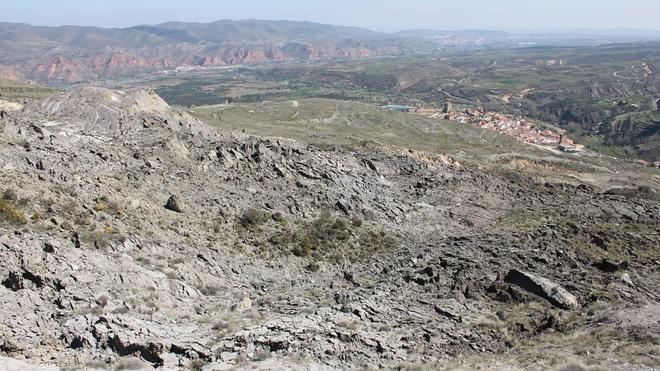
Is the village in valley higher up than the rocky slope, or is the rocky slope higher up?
the rocky slope

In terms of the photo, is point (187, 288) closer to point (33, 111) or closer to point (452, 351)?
point (452, 351)

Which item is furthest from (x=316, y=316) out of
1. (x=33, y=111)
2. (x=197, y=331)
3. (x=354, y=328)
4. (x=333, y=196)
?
(x=33, y=111)

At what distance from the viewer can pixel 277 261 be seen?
21.5 m

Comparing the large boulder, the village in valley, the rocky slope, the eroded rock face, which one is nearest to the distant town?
the village in valley

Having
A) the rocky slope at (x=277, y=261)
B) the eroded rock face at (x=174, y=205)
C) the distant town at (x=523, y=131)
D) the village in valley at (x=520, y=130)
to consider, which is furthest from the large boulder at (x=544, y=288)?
the village in valley at (x=520, y=130)

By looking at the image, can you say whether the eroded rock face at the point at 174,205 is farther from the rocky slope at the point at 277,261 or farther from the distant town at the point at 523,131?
the distant town at the point at 523,131

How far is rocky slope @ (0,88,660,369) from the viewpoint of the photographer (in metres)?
14.2

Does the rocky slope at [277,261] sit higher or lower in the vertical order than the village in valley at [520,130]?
higher

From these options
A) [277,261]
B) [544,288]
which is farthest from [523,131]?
[277,261]

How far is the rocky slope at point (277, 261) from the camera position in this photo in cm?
1420

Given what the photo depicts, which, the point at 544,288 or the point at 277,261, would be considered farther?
the point at 277,261

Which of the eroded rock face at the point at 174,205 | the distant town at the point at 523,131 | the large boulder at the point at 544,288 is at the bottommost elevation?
the distant town at the point at 523,131

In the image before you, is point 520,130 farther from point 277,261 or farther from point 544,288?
point 277,261

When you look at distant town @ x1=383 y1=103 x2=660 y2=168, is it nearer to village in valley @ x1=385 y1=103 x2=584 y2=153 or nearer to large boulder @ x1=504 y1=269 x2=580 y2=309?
village in valley @ x1=385 y1=103 x2=584 y2=153
